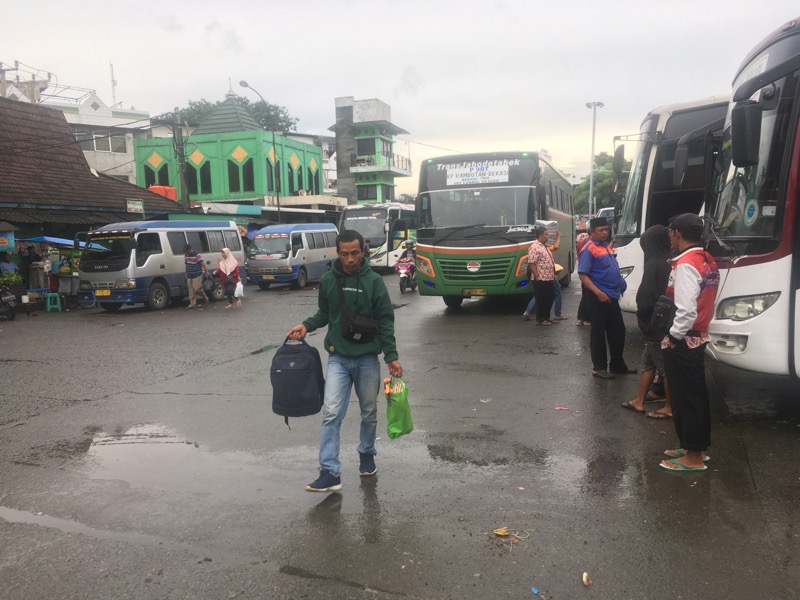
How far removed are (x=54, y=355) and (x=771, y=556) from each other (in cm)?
1057

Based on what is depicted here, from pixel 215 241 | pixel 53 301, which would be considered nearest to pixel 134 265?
pixel 53 301

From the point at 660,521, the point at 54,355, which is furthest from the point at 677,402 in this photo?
the point at 54,355

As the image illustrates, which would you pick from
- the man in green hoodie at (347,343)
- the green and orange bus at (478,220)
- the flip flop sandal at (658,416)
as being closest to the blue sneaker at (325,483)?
the man in green hoodie at (347,343)

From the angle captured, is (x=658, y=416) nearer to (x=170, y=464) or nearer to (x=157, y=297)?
(x=170, y=464)

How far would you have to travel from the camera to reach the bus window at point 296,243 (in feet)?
75.1

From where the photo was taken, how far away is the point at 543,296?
1200 centimetres

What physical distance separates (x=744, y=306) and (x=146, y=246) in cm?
1543

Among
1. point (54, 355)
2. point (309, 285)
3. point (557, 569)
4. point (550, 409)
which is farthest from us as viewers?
point (309, 285)

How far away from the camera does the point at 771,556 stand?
3.43 m

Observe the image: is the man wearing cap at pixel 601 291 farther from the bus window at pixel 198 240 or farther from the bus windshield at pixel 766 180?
the bus window at pixel 198 240

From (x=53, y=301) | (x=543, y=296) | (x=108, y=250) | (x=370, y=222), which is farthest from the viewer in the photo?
(x=370, y=222)

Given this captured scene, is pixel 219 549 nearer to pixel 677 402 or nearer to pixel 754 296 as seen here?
pixel 677 402

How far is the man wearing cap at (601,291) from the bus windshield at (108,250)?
43.3ft

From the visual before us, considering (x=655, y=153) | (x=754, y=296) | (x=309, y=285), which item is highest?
(x=655, y=153)
